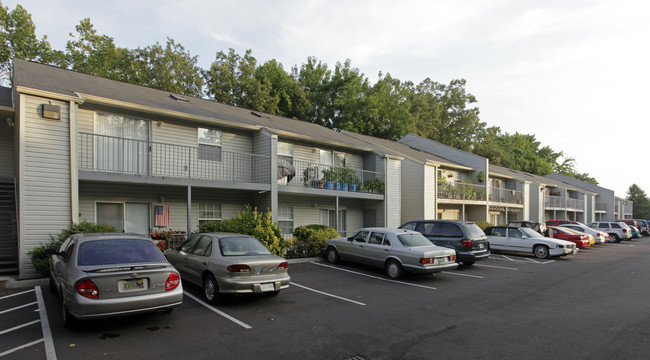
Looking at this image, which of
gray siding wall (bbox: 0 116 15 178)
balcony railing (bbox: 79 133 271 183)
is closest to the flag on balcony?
balcony railing (bbox: 79 133 271 183)

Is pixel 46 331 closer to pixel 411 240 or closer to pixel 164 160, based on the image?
pixel 164 160

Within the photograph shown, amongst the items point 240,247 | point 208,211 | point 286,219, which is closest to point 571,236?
point 286,219

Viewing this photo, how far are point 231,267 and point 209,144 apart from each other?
8.58 meters

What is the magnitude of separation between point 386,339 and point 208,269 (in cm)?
395

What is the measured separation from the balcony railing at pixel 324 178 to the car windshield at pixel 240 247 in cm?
733

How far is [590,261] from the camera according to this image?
16.4m

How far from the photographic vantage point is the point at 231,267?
747 cm

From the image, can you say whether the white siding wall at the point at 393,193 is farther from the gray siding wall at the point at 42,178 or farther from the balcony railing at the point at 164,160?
the gray siding wall at the point at 42,178

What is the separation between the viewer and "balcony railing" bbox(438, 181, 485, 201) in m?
23.8

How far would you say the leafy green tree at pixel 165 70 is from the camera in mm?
27875

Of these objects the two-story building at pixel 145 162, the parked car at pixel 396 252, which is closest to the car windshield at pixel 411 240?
the parked car at pixel 396 252

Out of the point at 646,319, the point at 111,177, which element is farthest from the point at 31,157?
the point at 646,319

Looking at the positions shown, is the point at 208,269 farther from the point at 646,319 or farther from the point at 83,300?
the point at 646,319

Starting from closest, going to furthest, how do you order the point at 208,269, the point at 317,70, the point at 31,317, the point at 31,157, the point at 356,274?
the point at 31,317 → the point at 208,269 → the point at 31,157 → the point at 356,274 → the point at 317,70
